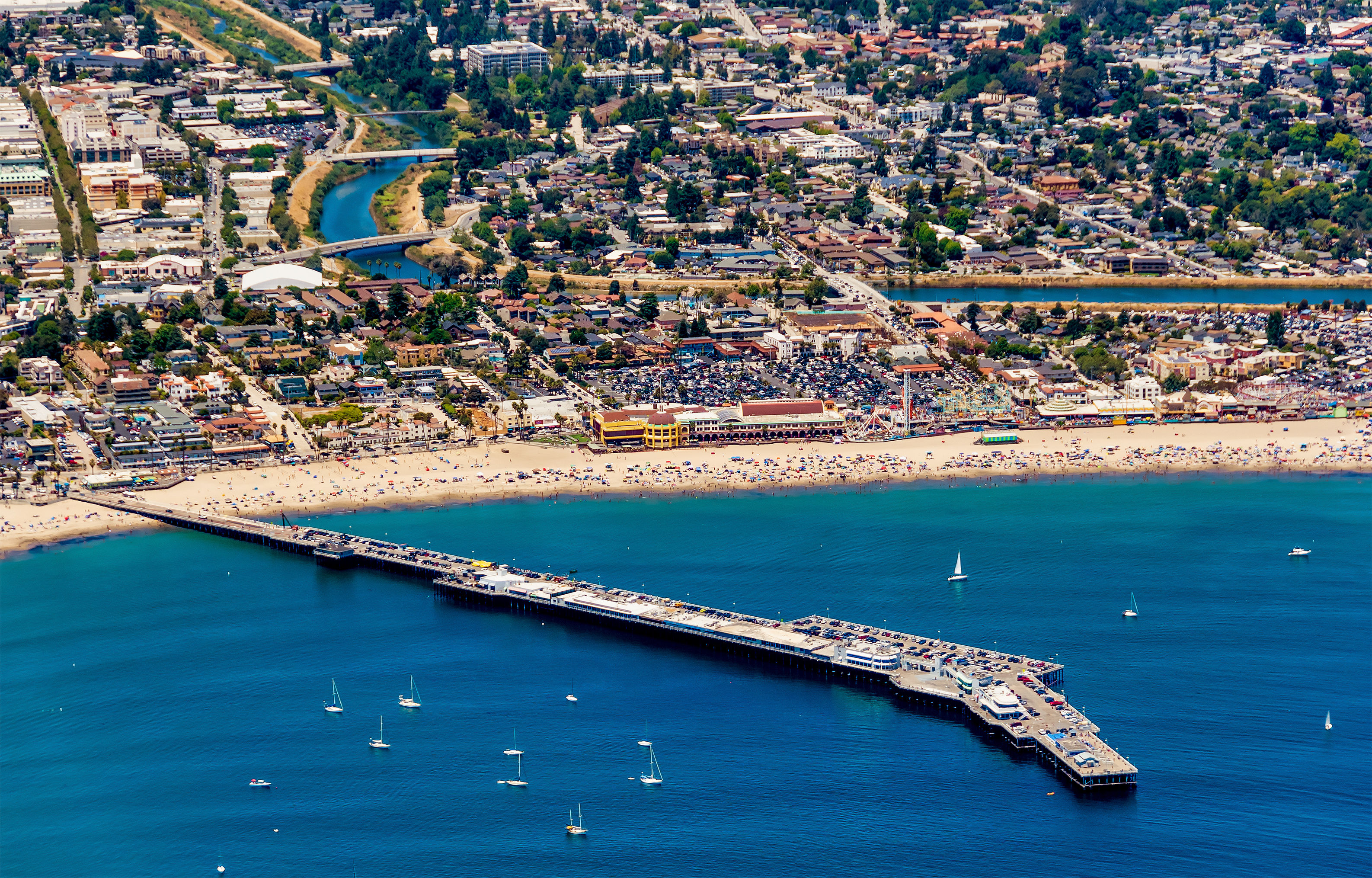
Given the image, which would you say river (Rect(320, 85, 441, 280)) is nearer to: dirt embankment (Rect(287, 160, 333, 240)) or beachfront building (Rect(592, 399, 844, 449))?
dirt embankment (Rect(287, 160, 333, 240))

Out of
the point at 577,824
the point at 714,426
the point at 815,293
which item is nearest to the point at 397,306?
the point at 815,293

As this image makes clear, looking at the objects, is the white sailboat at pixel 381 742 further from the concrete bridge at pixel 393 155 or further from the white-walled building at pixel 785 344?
the concrete bridge at pixel 393 155

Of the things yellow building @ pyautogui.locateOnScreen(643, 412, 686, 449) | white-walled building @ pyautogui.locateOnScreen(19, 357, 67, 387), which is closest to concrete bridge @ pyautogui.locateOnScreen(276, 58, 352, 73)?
white-walled building @ pyautogui.locateOnScreen(19, 357, 67, 387)

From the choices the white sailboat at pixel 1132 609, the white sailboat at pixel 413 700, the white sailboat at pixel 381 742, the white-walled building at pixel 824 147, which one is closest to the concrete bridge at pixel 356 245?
the white-walled building at pixel 824 147

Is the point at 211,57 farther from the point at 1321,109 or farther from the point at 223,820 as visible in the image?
the point at 223,820

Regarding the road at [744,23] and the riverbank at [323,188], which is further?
the road at [744,23]

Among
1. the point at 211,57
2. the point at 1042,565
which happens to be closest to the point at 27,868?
the point at 1042,565
